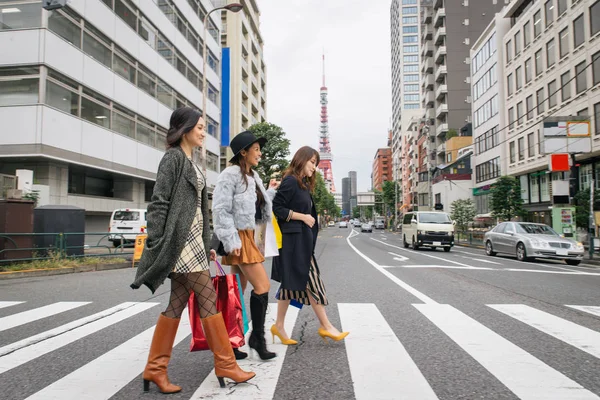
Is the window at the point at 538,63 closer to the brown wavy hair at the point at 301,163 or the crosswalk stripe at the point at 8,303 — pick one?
the brown wavy hair at the point at 301,163

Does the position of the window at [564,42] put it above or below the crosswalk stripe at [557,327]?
above

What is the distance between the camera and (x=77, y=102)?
17953 mm

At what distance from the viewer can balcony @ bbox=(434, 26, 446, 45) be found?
57287 mm

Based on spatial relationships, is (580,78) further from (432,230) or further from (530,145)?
(432,230)

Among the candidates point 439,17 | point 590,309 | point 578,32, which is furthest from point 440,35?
point 590,309

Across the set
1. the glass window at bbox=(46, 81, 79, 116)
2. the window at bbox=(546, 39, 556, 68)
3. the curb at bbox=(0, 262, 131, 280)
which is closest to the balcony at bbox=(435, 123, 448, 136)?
the window at bbox=(546, 39, 556, 68)

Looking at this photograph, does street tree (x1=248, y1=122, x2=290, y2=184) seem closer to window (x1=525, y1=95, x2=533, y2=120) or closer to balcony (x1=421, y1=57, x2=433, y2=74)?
window (x1=525, y1=95, x2=533, y2=120)

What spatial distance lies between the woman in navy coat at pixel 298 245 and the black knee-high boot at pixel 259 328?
0.30 meters

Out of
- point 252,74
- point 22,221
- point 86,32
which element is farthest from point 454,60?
point 22,221

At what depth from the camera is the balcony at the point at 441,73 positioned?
57.1 m

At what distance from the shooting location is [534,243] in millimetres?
13898

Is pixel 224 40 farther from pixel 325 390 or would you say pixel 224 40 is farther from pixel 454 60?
pixel 325 390

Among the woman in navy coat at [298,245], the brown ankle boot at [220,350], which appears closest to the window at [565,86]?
the woman in navy coat at [298,245]

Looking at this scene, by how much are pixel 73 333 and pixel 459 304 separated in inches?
184
